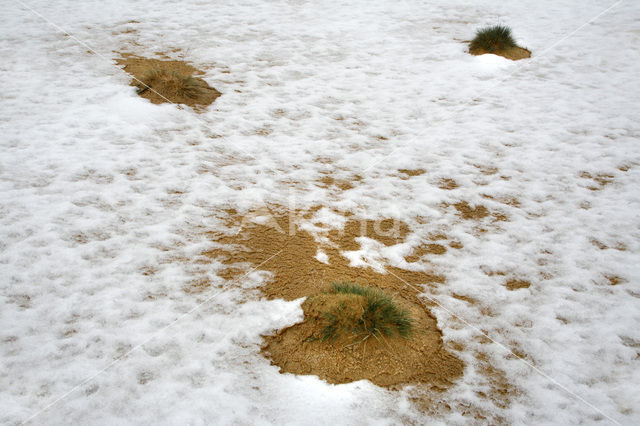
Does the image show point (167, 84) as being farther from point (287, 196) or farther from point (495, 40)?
point (495, 40)

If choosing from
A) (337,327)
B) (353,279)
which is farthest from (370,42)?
(337,327)

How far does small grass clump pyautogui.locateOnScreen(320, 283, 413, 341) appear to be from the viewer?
9.84 ft

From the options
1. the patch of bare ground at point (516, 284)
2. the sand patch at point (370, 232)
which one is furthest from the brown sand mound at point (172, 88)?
the patch of bare ground at point (516, 284)

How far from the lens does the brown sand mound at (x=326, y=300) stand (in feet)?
9.41

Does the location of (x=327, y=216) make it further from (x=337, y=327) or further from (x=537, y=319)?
(x=537, y=319)

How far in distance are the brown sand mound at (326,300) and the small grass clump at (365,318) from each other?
64 mm

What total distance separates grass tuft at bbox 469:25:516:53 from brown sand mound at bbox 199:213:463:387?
229 inches

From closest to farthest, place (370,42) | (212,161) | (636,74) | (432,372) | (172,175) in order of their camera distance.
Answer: (432,372) → (172,175) → (212,161) → (636,74) → (370,42)

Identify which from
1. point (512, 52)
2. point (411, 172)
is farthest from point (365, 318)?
point (512, 52)

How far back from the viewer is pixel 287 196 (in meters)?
4.77

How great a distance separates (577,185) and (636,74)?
4.11m

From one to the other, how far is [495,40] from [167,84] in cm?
632

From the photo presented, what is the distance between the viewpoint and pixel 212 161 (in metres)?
5.24

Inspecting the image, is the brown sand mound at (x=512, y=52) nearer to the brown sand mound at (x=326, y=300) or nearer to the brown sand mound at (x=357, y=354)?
the brown sand mound at (x=326, y=300)
